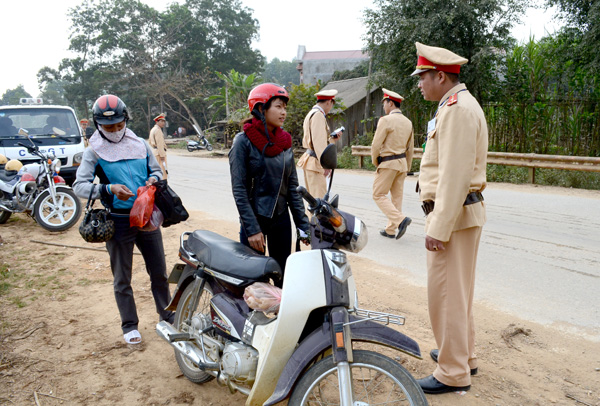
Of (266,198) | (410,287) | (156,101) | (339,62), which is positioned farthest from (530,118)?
(339,62)

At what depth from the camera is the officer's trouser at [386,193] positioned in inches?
263

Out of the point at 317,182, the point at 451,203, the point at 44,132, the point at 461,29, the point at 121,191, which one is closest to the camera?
the point at 451,203

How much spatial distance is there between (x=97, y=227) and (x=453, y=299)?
2.55m

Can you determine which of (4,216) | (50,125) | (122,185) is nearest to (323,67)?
(50,125)

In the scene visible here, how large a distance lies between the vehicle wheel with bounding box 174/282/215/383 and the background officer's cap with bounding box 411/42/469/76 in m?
2.00

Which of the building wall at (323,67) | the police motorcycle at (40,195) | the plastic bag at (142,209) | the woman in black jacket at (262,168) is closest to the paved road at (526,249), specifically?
the woman in black jacket at (262,168)

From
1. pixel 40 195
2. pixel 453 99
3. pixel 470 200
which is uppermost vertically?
pixel 453 99

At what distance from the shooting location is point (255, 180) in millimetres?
3457

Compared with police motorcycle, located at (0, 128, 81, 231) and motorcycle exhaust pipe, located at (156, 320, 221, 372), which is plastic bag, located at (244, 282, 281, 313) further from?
police motorcycle, located at (0, 128, 81, 231)

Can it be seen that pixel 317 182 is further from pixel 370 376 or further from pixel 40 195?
pixel 40 195

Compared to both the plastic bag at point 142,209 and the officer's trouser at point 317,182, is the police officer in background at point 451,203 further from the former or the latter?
the officer's trouser at point 317,182

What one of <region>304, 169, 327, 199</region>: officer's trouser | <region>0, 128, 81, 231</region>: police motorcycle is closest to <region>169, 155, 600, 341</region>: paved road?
<region>304, 169, 327, 199</region>: officer's trouser

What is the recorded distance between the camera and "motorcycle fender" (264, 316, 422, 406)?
2.34 m

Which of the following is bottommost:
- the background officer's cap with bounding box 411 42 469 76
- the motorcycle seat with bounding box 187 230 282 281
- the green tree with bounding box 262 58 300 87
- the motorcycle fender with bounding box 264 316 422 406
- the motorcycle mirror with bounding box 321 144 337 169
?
the motorcycle fender with bounding box 264 316 422 406
